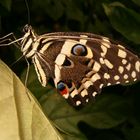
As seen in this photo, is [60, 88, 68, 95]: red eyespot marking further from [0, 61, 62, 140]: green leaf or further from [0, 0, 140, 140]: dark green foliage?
[0, 61, 62, 140]: green leaf

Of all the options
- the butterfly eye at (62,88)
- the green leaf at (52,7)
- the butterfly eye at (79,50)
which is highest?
the green leaf at (52,7)

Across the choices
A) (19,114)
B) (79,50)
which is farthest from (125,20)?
(19,114)

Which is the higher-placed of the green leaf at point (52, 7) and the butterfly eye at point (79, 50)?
the green leaf at point (52, 7)

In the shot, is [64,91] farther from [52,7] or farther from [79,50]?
[52,7]

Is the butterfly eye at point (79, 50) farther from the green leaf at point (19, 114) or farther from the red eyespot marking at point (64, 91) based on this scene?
the green leaf at point (19, 114)

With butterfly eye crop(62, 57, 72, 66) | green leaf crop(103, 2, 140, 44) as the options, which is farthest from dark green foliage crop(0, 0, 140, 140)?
butterfly eye crop(62, 57, 72, 66)

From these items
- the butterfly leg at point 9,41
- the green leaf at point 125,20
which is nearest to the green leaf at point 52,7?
the butterfly leg at point 9,41
